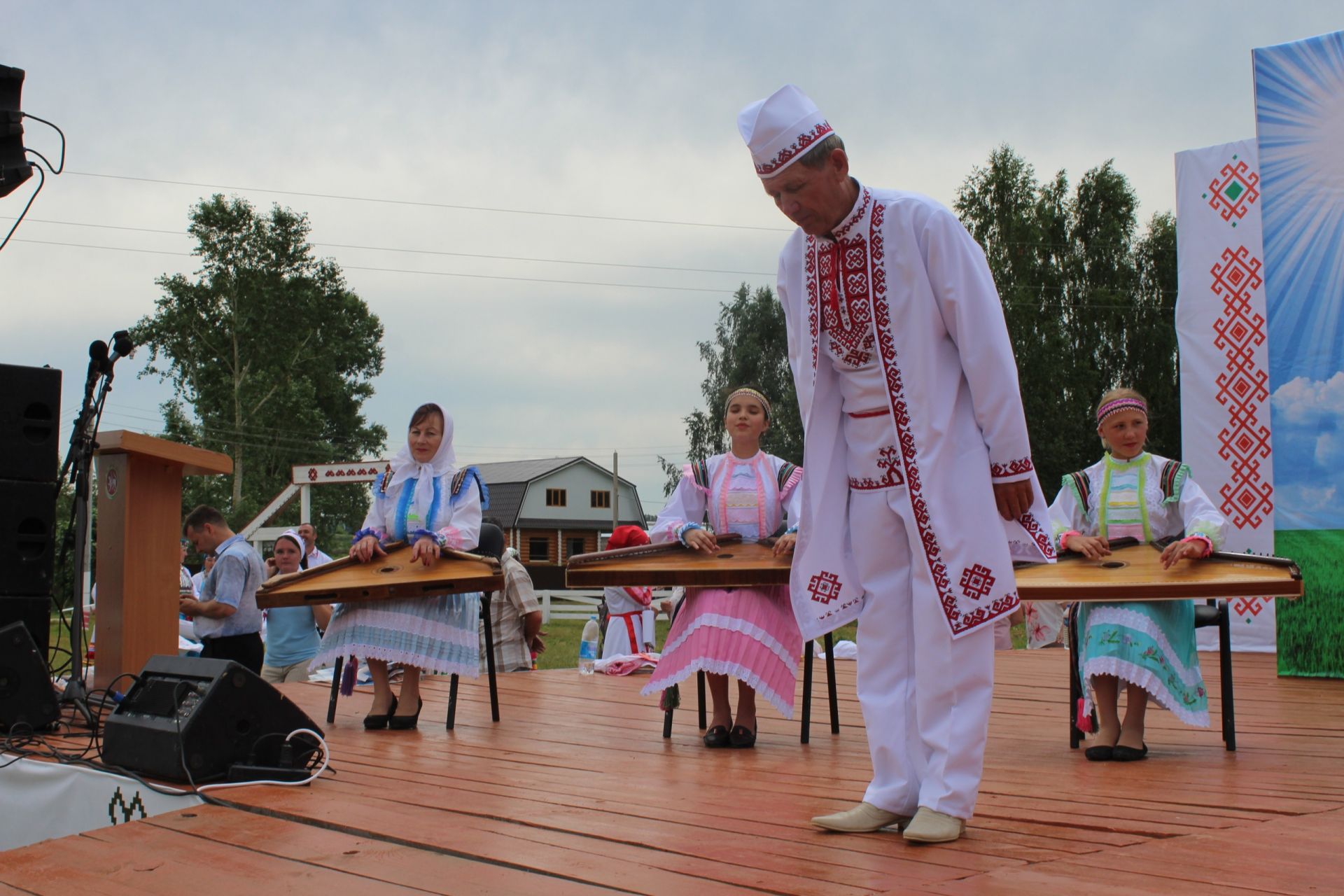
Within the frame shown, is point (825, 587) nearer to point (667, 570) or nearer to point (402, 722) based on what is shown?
point (667, 570)

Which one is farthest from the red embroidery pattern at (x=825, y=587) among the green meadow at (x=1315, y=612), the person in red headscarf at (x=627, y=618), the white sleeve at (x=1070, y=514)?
the person in red headscarf at (x=627, y=618)

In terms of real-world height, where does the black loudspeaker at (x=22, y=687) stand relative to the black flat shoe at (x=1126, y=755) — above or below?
above

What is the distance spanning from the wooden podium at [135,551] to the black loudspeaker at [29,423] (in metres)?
0.40

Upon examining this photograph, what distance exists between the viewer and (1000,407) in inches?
105

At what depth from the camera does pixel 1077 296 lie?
27.5m

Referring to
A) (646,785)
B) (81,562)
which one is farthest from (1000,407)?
(81,562)

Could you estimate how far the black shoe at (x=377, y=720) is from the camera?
5.03 meters

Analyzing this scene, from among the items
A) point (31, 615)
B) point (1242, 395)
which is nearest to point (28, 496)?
point (31, 615)

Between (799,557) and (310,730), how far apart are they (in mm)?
1623

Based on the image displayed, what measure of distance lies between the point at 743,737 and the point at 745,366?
29.0 m

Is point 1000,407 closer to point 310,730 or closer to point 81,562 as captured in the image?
point 310,730

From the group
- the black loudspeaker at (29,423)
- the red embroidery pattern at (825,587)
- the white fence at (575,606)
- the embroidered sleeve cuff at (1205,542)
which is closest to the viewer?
the red embroidery pattern at (825,587)

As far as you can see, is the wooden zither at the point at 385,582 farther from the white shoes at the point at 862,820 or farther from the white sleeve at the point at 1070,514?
the white shoes at the point at 862,820

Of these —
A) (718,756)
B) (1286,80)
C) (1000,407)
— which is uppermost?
(1286,80)
